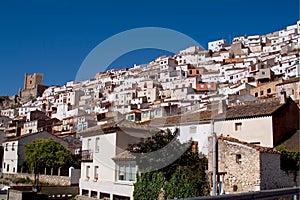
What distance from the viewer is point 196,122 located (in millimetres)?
26766

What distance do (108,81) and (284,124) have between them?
99199 millimetres

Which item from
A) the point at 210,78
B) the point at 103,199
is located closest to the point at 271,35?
the point at 210,78

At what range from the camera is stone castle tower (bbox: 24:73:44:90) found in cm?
15788

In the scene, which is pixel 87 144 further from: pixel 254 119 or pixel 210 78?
pixel 210 78

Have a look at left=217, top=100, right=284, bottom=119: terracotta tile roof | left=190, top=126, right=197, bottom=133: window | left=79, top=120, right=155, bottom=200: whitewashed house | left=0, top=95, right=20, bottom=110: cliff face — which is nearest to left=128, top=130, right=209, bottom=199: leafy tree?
left=79, top=120, right=155, bottom=200: whitewashed house

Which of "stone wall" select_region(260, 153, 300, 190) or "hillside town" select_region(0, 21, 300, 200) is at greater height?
"hillside town" select_region(0, 21, 300, 200)

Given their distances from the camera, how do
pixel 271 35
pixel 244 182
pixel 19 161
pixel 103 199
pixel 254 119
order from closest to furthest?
pixel 244 182
pixel 254 119
pixel 103 199
pixel 19 161
pixel 271 35

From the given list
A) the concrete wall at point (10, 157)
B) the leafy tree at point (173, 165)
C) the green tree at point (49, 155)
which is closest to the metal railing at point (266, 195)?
the leafy tree at point (173, 165)

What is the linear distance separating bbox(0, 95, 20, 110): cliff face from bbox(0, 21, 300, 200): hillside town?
22.9 meters

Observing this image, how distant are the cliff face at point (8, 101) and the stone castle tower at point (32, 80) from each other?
9.73m

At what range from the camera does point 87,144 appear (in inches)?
1149

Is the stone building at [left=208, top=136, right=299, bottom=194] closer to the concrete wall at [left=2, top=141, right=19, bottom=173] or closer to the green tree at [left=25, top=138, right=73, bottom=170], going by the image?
the green tree at [left=25, top=138, right=73, bottom=170]

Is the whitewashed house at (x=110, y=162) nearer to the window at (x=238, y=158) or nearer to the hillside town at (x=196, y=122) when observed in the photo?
the hillside town at (x=196, y=122)

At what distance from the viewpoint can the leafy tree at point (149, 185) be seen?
2136cm
